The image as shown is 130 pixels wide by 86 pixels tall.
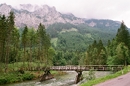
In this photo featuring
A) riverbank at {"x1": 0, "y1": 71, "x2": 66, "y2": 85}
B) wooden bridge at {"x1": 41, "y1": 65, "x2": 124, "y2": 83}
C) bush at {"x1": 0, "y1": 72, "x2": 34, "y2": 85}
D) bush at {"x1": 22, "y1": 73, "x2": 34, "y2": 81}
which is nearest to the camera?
wooden bridge at {"x1": 41, "y1": 65, "x2": 124, "y2": 83}

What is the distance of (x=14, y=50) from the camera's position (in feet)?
243

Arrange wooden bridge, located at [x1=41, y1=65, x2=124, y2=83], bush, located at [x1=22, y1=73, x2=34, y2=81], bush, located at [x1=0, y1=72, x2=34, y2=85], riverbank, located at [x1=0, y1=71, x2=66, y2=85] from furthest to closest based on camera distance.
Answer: bush, located at [x1=22, y1=73, x2=34, y2=81], riverbank, located at [x1=0, y1=71, x2=66, y2=85], bush, located at [x1=0, y1=72, x2=34, y2=85], wooden bridge, located at [x1=41, y1=65, x2=124, y2=83]

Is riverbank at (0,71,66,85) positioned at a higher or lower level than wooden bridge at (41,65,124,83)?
lower

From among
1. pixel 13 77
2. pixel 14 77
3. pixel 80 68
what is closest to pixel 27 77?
pixel 14 77

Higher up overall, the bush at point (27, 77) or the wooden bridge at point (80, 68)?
the wooden bridge at point (80, 68)

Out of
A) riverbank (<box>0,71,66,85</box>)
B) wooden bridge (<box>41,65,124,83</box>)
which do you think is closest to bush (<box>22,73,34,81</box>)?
riverbank (<box>0,71,66,85</box>)

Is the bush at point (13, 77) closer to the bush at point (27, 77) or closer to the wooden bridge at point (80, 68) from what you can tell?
the bush at point (27, 77)

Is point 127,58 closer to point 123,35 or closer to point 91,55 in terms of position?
point 123,35

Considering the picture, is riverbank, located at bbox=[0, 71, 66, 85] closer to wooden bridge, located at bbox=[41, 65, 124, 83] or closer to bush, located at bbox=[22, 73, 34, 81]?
bush, located at bbox=[22, 73, 34, 81]

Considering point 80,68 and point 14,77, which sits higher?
point 80,68

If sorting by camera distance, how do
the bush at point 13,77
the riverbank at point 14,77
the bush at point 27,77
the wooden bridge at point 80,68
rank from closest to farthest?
the wooden bridge at point 80,68 → the bush at point 13,77 → the riverbank at point 14,77 → the bush at point 27,77

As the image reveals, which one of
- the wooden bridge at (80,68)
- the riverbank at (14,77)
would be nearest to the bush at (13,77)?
the riverbank at (14,77)

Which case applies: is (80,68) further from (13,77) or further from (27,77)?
(13,77)

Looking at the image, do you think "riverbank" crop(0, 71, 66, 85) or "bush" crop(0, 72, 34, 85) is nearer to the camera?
"bush" crop(0, 72, 34, 85)
